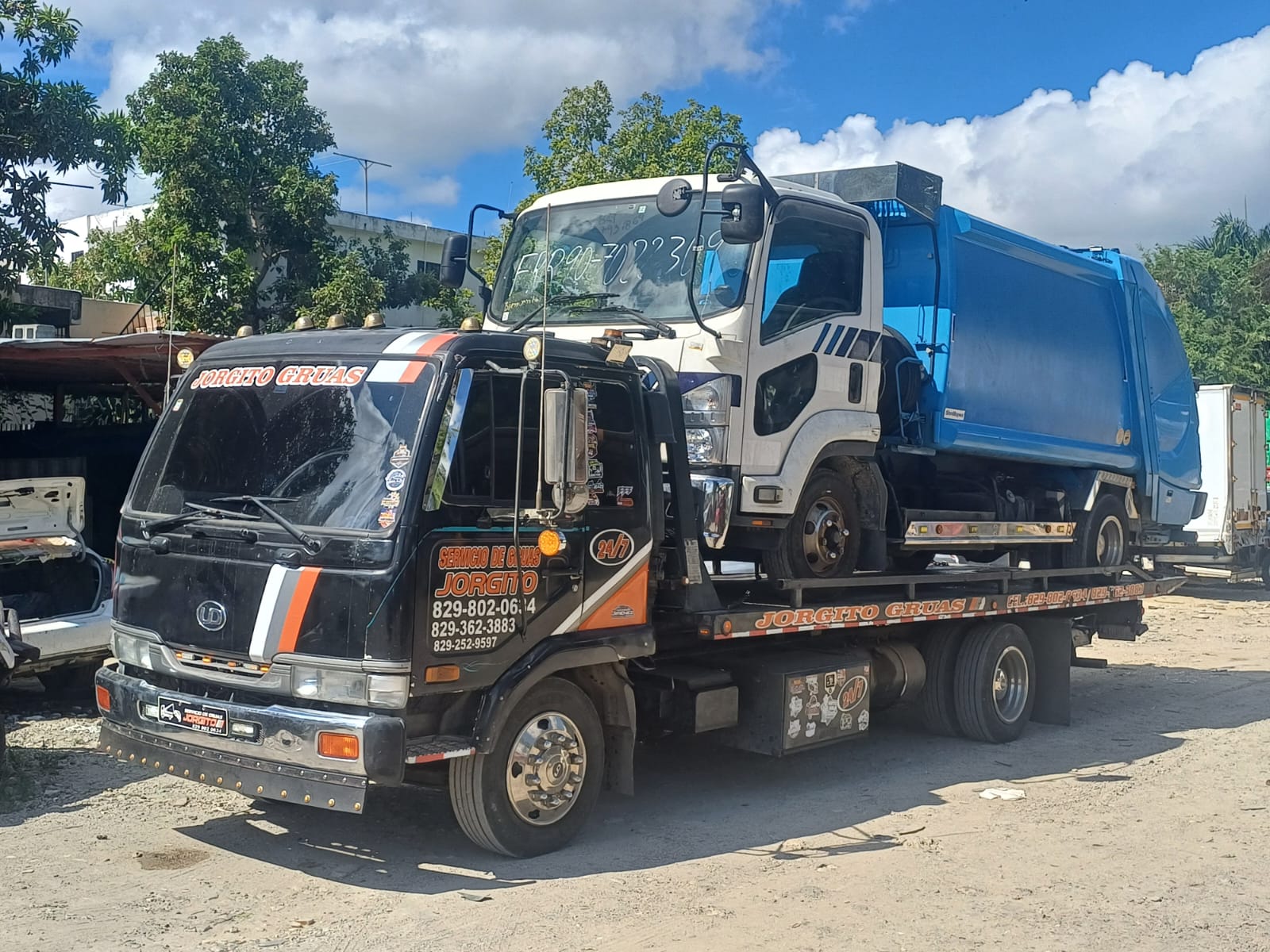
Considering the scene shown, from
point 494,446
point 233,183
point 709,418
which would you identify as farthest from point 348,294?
point 494,446

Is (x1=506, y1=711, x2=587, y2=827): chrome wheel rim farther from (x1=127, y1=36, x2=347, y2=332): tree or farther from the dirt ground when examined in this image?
(x1=127, y1=36, x2=347, y2=332): tree

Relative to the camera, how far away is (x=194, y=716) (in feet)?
17.9

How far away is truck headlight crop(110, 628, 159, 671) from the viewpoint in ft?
18.7

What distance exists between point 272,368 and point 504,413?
115 cm

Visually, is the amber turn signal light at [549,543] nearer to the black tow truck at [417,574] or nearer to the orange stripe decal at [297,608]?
the black tow truck at [417,574]

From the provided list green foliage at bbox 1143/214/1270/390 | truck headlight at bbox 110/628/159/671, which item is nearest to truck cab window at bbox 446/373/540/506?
truck headlight at bbox 110/628/159/671

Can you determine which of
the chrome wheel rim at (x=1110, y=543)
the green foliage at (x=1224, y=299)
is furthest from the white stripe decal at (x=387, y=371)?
the green foliage at (x=1224, y=299)

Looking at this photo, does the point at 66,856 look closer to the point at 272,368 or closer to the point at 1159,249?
the point at 272,368

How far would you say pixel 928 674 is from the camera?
9.16m

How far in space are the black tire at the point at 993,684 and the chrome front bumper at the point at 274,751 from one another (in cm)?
527

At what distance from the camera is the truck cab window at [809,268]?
22.8 ft

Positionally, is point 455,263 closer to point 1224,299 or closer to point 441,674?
point 441,674

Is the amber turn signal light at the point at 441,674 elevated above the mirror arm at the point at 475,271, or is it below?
below

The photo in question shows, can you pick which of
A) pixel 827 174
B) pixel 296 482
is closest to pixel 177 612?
pixel 296 482
